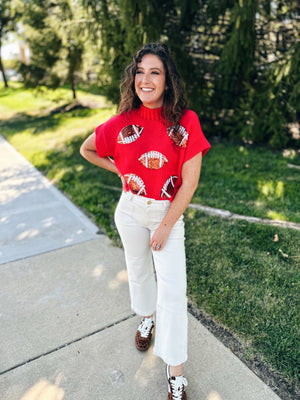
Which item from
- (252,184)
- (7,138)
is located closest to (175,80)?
(252,184)

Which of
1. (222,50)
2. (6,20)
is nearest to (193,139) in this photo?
(222,50)

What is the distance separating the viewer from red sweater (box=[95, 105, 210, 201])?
1.88 m

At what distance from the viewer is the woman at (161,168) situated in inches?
74.4

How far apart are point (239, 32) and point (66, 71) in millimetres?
6482

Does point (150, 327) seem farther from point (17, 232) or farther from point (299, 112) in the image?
point (299, 112)

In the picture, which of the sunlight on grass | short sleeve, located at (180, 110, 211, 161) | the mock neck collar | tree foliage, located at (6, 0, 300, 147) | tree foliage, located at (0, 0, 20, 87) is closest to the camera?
short sleeve, located at (180, 110, 211, 161)

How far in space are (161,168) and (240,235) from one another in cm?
204

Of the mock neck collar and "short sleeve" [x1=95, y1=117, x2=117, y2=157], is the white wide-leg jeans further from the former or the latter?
the mock neck collar

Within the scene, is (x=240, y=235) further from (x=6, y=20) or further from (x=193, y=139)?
(x=6, y=20)

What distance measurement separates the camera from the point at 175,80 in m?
1.96

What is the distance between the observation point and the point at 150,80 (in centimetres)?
188

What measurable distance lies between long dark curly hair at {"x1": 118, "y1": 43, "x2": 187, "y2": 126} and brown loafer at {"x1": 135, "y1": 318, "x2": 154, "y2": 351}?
4.83 feet

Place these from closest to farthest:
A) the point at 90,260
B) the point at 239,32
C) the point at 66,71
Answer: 1. the point at 90,260
2. the point at 239,32
3. the point at 66,71

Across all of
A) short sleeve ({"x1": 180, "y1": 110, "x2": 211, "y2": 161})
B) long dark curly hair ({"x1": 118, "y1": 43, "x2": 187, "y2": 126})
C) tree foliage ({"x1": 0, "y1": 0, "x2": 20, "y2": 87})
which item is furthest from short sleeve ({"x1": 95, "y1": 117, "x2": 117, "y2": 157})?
tree foliage ({"x1": 0, "y1": 0, "x2": 20, "y2": 87})
